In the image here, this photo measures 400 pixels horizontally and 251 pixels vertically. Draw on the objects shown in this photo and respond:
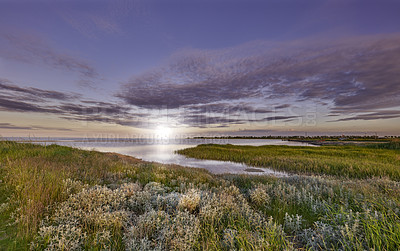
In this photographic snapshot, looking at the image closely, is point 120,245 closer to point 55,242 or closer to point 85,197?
point 55,242

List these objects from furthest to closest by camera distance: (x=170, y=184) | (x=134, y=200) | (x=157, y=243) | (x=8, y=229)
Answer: (x=170, y=184) < (x=134, y=200) < (x=8, y=229) < (x=157, y=243)

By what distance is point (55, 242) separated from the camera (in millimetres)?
3227

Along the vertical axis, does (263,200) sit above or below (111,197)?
below

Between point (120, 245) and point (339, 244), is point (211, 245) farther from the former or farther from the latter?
point (339, 244)

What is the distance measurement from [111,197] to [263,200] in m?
5.24

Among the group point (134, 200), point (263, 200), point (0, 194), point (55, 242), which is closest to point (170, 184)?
point (134, 200)

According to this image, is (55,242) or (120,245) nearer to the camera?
(55,242)

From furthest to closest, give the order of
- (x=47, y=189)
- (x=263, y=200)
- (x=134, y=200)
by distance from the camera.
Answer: (x=263, y=200) < (x=134, y=200) < (x=47, y=189)

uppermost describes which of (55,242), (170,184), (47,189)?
(47,189)

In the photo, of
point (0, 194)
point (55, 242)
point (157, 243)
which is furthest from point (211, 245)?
point (0, 194)

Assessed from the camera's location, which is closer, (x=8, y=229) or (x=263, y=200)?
(x=8, y=229)

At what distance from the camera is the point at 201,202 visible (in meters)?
4.99

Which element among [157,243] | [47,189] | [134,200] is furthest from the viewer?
[134,200]

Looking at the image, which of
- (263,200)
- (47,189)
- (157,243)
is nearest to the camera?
(157,243)
